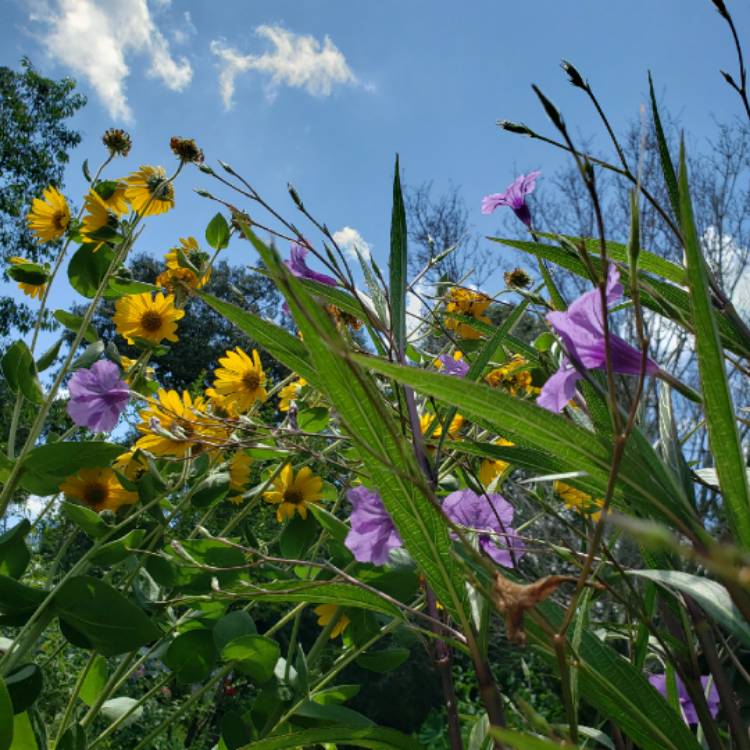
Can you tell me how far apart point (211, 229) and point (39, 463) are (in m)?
0.47

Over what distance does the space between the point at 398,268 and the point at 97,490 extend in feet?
1.93

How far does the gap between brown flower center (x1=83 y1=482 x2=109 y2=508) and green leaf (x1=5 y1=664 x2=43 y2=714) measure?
0.83 feet

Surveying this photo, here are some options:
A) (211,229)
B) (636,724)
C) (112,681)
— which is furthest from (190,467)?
(636,724)

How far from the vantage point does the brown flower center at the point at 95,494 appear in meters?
0.89

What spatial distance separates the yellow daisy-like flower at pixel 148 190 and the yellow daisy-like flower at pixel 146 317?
151mm

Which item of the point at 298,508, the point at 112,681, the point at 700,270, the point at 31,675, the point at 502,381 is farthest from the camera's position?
the point at 502,381

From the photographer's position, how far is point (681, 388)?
0.33 m

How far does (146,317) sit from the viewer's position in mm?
1107

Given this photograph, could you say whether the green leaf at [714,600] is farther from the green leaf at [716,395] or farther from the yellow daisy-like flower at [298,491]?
the yellow daisy-like flower at [298,491]

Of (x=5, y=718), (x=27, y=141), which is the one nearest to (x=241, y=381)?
(x=5, y=718)

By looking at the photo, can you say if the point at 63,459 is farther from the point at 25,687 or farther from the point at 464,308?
the point at 464,308

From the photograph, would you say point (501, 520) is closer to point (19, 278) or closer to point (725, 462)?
point (725, 462)

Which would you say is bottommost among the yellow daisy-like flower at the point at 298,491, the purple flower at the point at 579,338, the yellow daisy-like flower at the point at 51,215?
the purple flower at the point at 579,338

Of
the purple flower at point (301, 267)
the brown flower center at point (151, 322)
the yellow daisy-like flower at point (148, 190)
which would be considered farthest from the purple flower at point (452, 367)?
the yellow daisy-like flower at point (148, 190)
